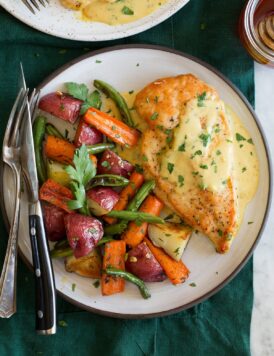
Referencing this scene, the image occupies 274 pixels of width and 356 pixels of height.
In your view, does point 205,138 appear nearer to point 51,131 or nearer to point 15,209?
point 51,131

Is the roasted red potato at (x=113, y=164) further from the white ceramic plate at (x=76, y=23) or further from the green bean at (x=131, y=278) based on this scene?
the white ceramic plate at (x=76, y=23)

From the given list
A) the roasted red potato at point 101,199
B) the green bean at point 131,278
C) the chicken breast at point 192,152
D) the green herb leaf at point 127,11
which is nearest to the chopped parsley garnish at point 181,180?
the chicken breast at point 192,152

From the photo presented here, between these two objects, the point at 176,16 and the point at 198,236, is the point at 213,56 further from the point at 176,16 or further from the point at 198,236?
the point at 198,236

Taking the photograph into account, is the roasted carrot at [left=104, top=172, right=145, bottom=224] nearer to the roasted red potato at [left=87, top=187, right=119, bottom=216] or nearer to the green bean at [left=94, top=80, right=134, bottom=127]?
the roasted red potato at [left=87, top=187, right=119, bottom=216]

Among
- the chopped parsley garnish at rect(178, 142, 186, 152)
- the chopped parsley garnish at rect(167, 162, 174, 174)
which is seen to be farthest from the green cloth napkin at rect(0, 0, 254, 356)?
the chopped parsley garnish at rect(167, 162, 174, 174)

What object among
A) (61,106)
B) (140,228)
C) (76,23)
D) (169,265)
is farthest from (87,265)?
Result: (76,23)

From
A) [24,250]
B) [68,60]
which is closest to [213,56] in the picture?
[68,60]
